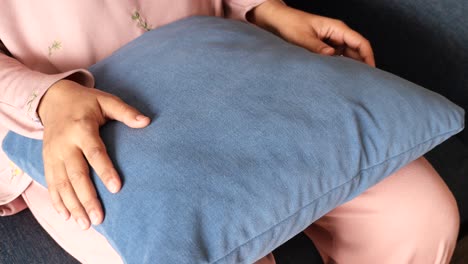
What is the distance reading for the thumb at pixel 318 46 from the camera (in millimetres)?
709

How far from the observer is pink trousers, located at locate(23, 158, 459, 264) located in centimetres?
61

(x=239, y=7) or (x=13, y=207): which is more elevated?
(x=239, y=7)

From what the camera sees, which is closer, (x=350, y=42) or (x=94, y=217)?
(x=94, y=217)

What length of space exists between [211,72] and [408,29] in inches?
18.7

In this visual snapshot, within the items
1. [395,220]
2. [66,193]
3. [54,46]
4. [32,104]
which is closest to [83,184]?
[66,193]

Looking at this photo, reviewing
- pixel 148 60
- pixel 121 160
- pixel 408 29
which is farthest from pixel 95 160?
pixel 408 29

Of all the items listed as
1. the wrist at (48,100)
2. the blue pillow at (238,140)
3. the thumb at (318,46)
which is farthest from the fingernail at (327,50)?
the wrist at (48,100)

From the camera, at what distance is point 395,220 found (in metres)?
0.61

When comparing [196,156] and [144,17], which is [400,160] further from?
[144,17]

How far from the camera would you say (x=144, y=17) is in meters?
0.69

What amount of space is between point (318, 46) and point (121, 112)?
1.12 ft

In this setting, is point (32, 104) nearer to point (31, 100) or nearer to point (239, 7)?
point (31, 100)

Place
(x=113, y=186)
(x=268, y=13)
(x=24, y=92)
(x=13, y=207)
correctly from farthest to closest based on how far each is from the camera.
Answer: (x=268, y=13), (x=13, y=207), (x=24, y=92), (x=113, y=186)

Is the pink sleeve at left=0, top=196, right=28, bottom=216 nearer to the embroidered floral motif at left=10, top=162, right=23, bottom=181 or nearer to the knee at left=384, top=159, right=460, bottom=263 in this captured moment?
the embroidered floral motif at left=10, top=162, right=23, bottom=181
